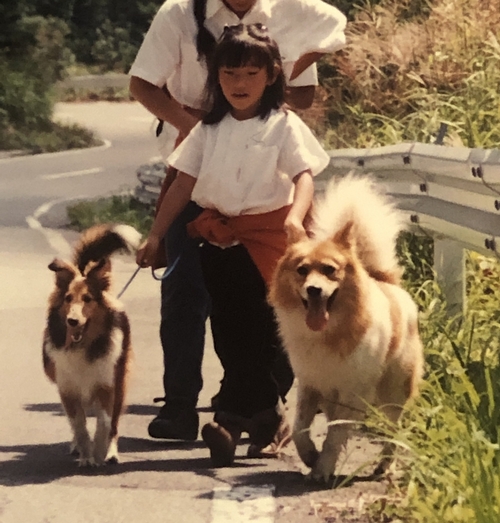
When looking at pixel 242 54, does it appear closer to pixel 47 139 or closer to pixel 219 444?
pixel 219 444

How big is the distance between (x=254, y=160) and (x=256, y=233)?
1.12 ft

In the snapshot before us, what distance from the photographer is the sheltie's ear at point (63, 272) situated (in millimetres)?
6039

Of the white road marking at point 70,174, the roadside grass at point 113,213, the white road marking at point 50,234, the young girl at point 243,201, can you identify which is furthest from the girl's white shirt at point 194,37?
the white road marking at point 70,174

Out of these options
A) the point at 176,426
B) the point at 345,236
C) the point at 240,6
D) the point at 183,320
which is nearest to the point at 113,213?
the point at 183,320

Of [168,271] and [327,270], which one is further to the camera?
[168,271]

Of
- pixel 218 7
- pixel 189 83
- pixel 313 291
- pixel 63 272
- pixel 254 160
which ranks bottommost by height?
pixel 63 272

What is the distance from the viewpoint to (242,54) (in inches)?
227

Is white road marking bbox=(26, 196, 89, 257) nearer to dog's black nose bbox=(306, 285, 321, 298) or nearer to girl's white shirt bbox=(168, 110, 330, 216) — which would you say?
girl's white shirt bbox=(168, 110, 330, 216)

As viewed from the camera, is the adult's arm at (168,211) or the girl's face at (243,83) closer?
the girl's face at (243,83)

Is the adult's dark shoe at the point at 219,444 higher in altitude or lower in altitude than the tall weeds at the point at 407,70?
lower

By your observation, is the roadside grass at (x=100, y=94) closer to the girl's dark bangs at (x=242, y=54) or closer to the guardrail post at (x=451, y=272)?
the guardrail post at (x=451, y=272)

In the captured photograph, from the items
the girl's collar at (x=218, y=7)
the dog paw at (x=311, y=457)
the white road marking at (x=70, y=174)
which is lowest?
the white road marking at (x=70, y=174)

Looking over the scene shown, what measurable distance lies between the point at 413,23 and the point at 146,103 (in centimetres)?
982

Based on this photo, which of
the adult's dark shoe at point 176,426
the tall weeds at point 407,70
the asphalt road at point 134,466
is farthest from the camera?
the tall weeds at point 407,70
